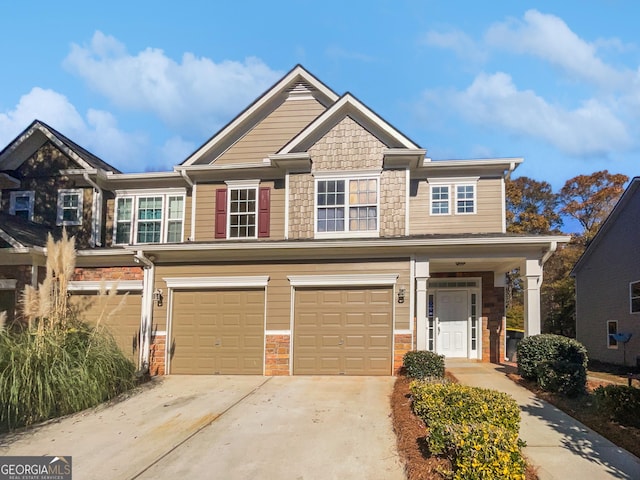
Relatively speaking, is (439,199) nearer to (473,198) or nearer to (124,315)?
(473,198)

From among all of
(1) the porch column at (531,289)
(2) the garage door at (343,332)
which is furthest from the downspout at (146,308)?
(1) the porch column at (531,289)

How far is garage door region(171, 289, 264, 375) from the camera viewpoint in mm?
11664

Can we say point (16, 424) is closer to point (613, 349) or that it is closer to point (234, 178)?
point (234, 178)

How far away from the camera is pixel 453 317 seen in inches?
548

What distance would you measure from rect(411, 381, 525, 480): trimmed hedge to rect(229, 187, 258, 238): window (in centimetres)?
787

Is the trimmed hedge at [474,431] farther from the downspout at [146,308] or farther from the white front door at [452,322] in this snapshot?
the downspout at [146,308]

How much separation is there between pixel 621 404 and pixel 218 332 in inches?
330

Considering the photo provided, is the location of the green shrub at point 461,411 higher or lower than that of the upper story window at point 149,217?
lower

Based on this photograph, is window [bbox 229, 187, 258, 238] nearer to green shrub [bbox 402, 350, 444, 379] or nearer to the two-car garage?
the two-car garage

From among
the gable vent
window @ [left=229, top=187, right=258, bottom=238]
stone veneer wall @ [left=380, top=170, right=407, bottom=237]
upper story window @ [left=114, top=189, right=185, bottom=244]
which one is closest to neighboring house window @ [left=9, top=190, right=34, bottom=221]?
upper story window @ [left=114, top=189, right=185, bottom=244]

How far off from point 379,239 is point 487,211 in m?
3.95

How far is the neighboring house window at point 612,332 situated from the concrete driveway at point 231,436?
11.1 m

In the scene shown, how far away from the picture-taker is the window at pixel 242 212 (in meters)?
13.5

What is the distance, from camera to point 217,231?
536 inches
